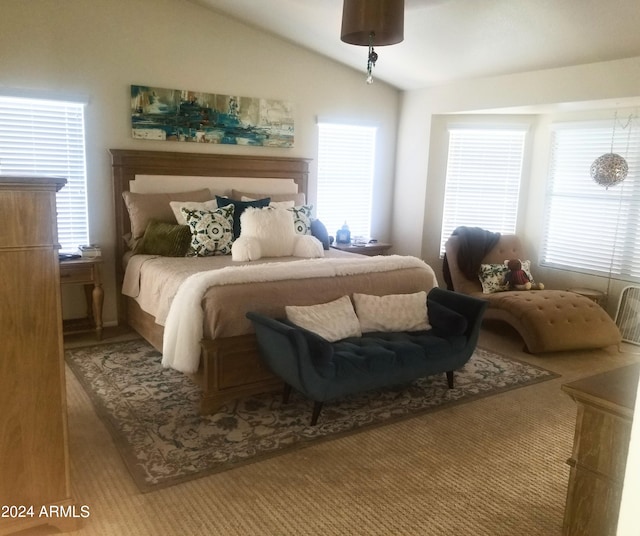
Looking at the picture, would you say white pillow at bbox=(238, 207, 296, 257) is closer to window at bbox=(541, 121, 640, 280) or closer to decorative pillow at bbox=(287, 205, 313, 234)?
decorative pillow at bbox=(287, 205, 313, 234)

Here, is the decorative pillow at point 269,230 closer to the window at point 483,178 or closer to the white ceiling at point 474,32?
the white ceiling at point 474,32

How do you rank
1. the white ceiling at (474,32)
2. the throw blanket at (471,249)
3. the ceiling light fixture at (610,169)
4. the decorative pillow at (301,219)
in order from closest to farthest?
the white ceiling at (474,32) < the decorative pillow at (301,219) < the ceiling light fixture at (610,169) < the throw blanket at (471,249)

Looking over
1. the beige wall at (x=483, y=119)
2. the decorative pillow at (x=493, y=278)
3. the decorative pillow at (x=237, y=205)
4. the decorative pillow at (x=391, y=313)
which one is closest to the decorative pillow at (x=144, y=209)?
the decorative pillow at (x=237, y=205)

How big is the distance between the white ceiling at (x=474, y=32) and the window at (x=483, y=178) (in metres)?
0.81

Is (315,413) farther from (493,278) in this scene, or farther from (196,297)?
(493,278)

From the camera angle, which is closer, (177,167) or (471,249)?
(177,167)

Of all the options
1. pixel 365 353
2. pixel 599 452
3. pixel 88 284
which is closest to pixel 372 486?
pixel 365 353

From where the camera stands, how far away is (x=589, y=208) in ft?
17.2

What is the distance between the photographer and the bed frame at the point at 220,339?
3.04 metres

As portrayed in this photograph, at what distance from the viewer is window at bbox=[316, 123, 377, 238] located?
577 cm

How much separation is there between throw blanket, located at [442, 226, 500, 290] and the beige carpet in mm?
2222

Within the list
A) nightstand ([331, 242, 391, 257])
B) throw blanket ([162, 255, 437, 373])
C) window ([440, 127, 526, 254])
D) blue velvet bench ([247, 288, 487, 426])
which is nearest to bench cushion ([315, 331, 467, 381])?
blue velvet bench ([247, 288, 487, 426])

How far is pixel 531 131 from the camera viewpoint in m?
5.67

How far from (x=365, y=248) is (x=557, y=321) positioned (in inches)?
80.2
